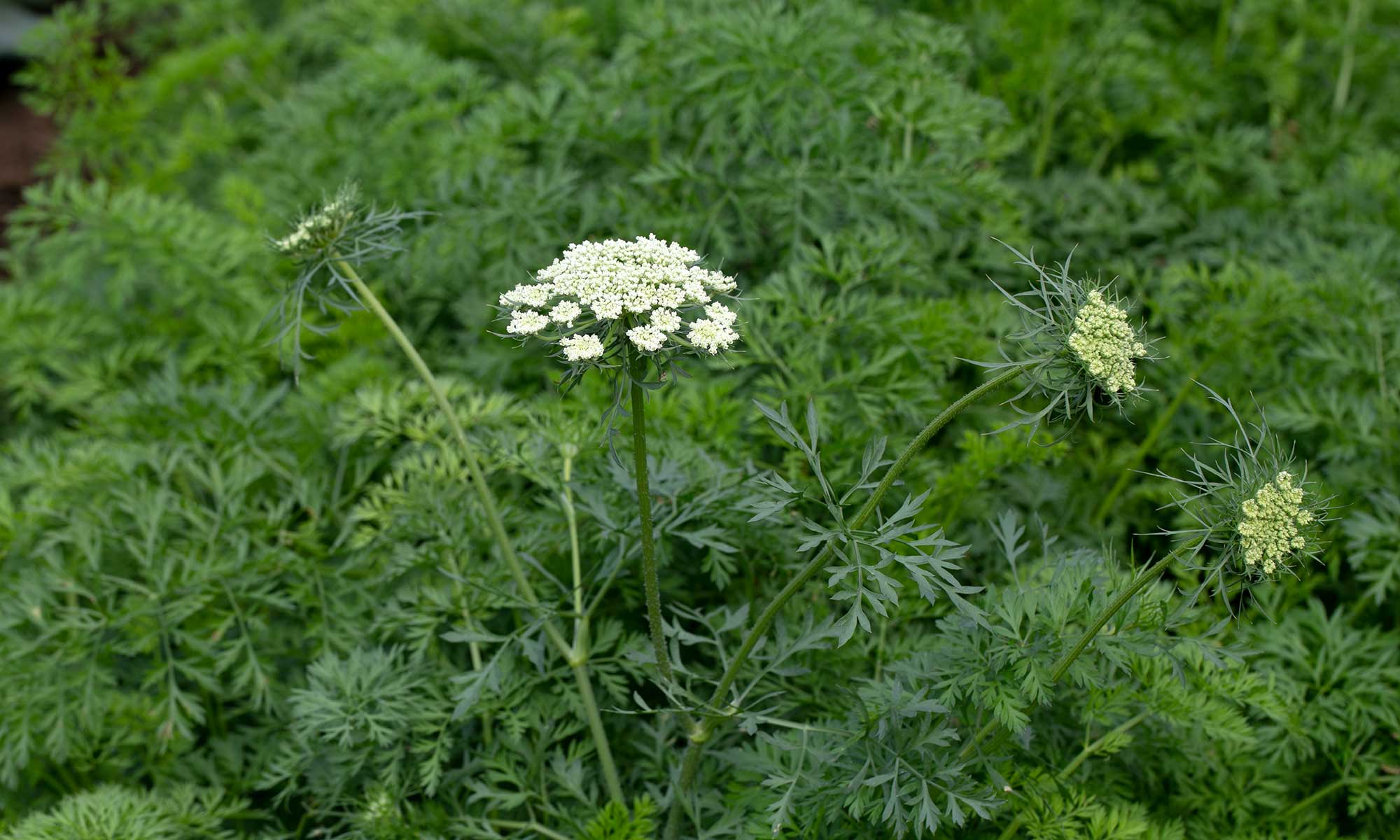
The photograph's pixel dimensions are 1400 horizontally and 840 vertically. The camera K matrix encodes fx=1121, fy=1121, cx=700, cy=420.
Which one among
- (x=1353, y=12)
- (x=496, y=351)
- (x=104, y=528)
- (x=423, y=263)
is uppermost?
(x=1353, y=12)

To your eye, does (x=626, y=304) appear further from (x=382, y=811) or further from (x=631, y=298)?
(x=382, y=811)

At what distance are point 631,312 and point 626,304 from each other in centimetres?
3

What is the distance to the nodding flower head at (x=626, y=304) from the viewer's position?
1788 mm

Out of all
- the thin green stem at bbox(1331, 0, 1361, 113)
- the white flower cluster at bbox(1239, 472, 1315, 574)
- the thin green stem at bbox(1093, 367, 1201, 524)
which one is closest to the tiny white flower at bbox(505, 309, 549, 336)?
the white flower cluster at bbox(1239, 472, 1315, 574)

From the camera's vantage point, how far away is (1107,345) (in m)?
1.72

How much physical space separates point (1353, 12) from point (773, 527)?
3.72m

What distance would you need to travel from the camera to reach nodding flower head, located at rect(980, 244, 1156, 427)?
67.6 inches

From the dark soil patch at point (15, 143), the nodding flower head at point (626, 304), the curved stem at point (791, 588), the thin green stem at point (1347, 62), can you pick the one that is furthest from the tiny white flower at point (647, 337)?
the dark soil patch at point (15, 143)

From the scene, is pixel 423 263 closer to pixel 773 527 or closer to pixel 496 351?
pixel 496 351

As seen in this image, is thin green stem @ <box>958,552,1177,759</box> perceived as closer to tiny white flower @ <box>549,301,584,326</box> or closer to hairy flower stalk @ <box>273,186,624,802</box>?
hairy flower stalk @ <box>273,186,624,802</box>

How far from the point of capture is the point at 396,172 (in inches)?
154

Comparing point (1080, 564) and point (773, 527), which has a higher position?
point (1080, 564)

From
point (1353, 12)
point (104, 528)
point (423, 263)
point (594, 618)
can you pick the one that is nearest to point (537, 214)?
point (423, 263)

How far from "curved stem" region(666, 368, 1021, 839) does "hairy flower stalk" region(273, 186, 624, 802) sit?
5.6 inches
